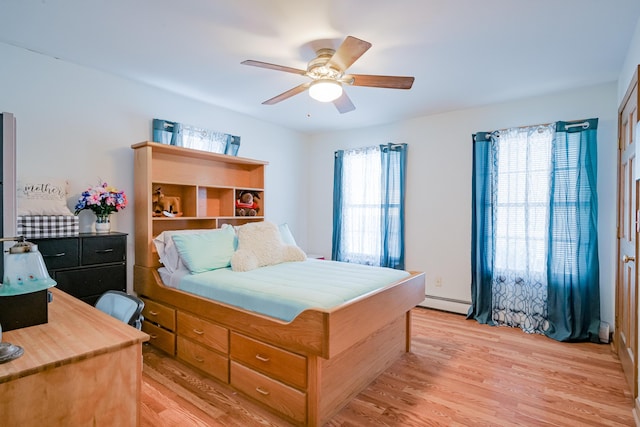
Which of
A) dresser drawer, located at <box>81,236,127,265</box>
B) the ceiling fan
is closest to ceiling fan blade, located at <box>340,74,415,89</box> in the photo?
the ceiling fan

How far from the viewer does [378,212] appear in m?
4.56

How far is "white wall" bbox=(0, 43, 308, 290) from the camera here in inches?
99.9

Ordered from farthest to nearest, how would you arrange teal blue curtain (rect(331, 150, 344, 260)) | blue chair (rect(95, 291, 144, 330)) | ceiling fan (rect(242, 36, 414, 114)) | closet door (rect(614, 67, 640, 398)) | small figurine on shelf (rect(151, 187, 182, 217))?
teal blue curtain (rect(331, 150, 344, 260)) → small figurine on shelf (rect(151, 187, 182, 217)) → ceiling fan (rect(242, 36, 414, 114)) → closet door (rect(614, 67, 640, 398)) → blue chair (rect(95, 291, 144, 330))

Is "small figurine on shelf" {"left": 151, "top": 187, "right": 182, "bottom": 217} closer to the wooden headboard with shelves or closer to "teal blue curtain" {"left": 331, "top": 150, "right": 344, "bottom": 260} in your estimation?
the wooden headboard with shelves

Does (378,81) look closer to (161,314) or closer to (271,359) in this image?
(271,359)

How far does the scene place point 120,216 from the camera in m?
3.09

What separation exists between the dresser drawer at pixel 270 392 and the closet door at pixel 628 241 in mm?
2059

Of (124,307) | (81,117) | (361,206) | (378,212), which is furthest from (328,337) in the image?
Result: (361,206)

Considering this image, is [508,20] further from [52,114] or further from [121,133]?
[52,114]

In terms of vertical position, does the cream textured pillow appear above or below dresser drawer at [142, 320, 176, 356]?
above

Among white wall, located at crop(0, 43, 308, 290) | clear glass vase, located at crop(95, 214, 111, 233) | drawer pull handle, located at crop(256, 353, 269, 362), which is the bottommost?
drawer pull handle, located at crop(256, 353, 269, 362)

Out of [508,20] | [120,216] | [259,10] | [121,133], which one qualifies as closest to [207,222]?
[120,216]

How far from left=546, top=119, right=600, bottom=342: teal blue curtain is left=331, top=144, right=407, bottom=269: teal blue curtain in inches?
64.8

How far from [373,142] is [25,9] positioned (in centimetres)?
371
